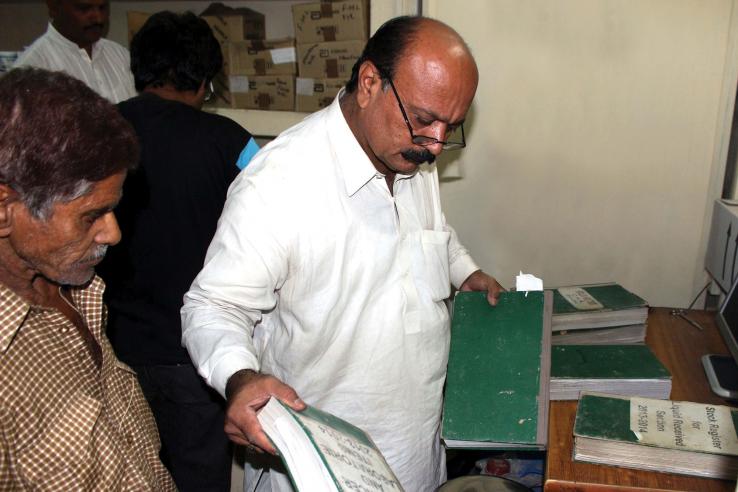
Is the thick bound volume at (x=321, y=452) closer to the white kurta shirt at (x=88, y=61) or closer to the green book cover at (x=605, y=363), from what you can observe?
the green book cover at (x=605, y=363)

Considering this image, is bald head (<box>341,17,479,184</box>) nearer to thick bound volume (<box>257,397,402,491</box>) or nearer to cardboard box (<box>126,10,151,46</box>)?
thick bound volume (<box>257,397,402,491</box>)

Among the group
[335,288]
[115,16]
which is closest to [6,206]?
[335,288]

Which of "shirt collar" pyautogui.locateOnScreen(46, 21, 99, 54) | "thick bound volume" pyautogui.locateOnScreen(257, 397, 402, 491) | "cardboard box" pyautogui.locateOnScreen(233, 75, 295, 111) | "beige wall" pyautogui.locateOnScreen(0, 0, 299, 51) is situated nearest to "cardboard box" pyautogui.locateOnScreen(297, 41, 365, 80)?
"cardboard box" pyautogui.locateOnScreen(233, 75, 295, 111)

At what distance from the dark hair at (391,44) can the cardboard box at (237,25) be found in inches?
83.9

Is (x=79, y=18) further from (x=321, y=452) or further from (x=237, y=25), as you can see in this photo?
(x=321, y=452)

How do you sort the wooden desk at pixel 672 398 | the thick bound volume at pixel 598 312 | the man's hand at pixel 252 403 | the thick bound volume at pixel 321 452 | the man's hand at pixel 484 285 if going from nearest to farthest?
1. the thick bound volume at pixel 321 452
2. the man's hand at pixel 252 403
3. the wooden desk at pixel 672 398
4. the man's hand at pixel 484 285
5. the thick bound volume at pixel 598 312

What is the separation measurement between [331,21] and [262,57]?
18.5 inches

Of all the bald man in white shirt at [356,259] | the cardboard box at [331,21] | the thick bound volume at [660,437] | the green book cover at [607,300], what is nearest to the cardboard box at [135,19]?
the cardboard box at [331,21]

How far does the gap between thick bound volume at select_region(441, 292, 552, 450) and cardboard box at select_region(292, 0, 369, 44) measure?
67.9 inches

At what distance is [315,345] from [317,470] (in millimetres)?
524

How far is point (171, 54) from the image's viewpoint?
1913 millimetres

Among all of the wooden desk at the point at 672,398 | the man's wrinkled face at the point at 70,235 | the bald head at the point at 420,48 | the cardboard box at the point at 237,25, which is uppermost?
the cardboard box at the point at 237,25

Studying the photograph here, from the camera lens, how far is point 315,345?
52.8 inches

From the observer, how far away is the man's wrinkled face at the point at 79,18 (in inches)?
106
